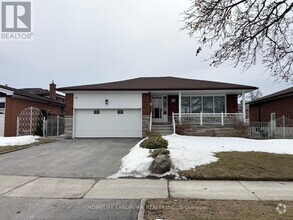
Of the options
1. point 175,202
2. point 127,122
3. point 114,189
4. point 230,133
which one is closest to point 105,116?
point 127,122

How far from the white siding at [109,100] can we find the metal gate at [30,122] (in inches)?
158

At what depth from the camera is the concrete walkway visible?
652cm

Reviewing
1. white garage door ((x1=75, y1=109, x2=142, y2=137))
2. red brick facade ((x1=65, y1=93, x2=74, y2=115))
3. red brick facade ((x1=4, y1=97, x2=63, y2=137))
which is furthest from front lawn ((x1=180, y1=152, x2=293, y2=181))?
red brick facade ((x1=4, y1=97, x2=63, y2=137))

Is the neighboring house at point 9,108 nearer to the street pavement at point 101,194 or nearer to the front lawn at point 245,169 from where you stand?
the street pavement at point 101,194

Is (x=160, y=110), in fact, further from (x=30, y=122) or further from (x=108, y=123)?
(x=30, y=122)

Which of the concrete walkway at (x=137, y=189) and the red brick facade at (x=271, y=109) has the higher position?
the red brick facade at (x=271, y=109)

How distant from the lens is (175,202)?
593 centimetres

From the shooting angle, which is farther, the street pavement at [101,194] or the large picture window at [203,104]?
the large picture window at [203,104]

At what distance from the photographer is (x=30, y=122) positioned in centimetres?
2309

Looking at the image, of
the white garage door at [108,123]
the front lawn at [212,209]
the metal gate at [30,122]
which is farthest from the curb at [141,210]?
the metal gate at [30,122]

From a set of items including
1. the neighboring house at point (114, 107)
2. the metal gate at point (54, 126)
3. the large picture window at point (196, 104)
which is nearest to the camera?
the neighboring house at point (114, 107)

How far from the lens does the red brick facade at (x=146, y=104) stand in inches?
835

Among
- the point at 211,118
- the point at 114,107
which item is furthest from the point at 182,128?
the point at 114,107

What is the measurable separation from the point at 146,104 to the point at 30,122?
31.3ft
